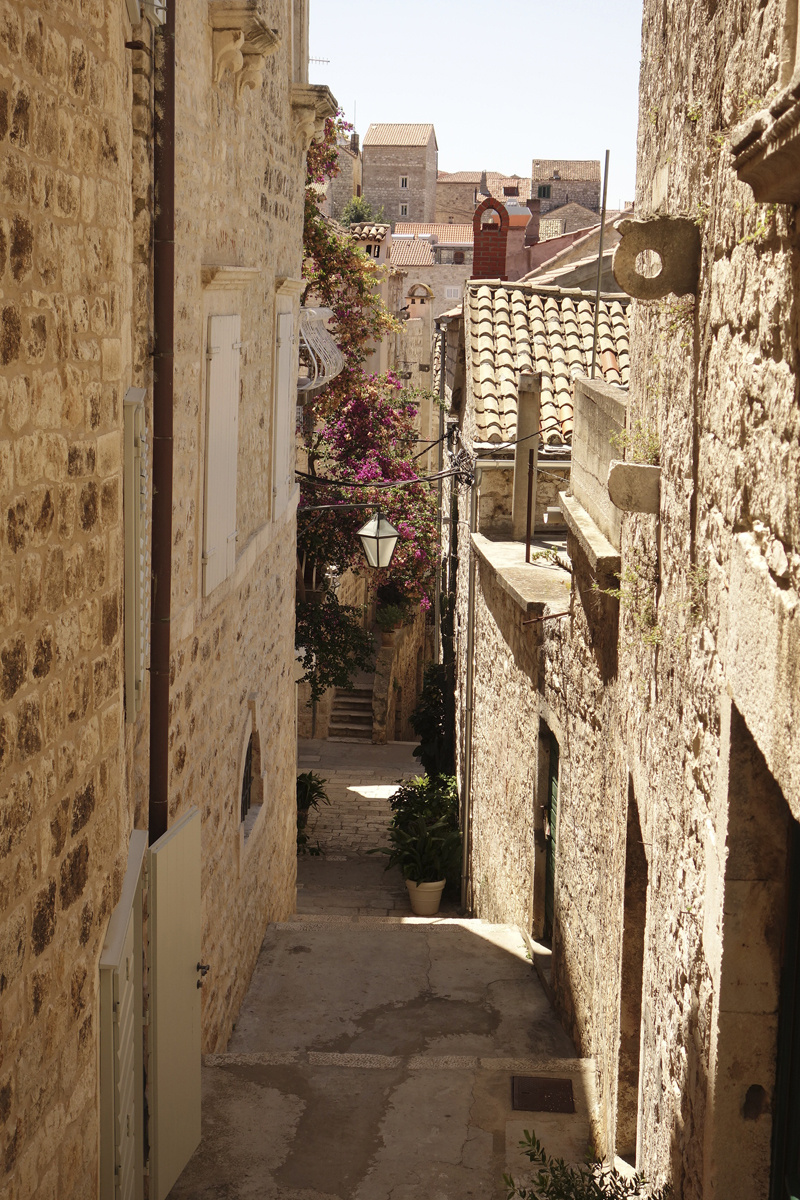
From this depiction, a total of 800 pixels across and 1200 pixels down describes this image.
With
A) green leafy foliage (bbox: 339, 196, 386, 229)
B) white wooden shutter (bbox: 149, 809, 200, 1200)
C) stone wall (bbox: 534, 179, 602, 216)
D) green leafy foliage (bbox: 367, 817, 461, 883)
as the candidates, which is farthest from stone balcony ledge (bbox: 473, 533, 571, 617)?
stone wall (bbox: 534, 179, 602, 216)

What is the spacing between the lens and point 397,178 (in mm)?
66062

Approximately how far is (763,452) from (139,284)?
3033 millimetres

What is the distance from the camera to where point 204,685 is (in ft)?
20.7

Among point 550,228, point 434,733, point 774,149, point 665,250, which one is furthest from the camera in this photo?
point 550,228

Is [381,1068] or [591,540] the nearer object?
[591,540]

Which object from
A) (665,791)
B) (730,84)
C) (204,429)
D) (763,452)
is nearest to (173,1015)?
(665,791)

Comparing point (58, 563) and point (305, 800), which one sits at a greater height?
point (58, 563)

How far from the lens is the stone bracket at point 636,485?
419 centimetres

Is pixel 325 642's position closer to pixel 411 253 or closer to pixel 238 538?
pixel 238 538

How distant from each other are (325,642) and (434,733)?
8.71 feet

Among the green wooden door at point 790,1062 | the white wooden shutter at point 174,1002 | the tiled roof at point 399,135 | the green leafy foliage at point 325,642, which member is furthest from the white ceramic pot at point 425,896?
the tiled roof at point 399,135

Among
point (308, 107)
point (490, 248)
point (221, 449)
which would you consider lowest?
point (221, 449)

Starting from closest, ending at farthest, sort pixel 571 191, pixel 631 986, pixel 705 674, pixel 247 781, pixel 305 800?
pixel 705 674
pixel 631 986
pixel 247 781
pixel 305 800
pixel 571 191

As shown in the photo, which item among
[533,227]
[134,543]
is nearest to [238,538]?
[134,543]
